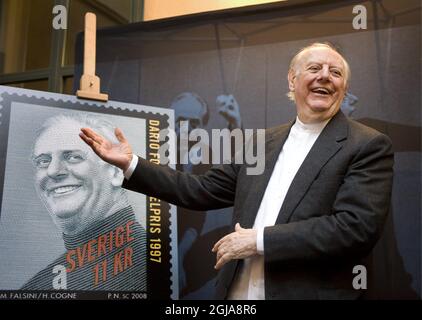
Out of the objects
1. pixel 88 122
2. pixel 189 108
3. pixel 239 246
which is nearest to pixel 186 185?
pixel 239 246

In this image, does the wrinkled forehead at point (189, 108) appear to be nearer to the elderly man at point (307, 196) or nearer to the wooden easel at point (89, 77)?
the wooden easel at point (89, 77)

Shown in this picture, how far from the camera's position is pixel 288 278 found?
1.56 metres

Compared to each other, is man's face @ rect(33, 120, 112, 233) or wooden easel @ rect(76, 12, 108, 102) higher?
wooden easel @ rect(76, 12, 108, 102)

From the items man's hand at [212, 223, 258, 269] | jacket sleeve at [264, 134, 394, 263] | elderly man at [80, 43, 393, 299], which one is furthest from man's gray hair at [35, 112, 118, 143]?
jacket sleeve at [264, 134, 394, 263]

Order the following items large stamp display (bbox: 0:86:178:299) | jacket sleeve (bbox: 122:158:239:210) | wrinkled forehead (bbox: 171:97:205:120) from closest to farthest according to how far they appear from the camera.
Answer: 1. jacket sleeve (bbox: 122:158:239:210)
2. large stamp display (bbox: 0:86:178:299)
3. wrinkled forehead (bbox: 171:97:205:120)

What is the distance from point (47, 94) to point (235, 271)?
3.42 feet

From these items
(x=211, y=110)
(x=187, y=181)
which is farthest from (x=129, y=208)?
(x=211, y=110)

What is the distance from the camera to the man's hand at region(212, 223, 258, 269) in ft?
5.16

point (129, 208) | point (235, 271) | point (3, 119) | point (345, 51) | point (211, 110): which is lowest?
point (235, 271)

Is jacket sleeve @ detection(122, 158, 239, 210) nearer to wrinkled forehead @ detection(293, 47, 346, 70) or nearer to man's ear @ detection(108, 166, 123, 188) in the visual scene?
man's ear @ detection(108, 166, 123, 188)

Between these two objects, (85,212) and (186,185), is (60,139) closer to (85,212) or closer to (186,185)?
(85,212)

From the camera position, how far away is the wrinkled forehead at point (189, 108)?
266cm

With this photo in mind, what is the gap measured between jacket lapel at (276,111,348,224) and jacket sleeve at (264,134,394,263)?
7 centimetres
